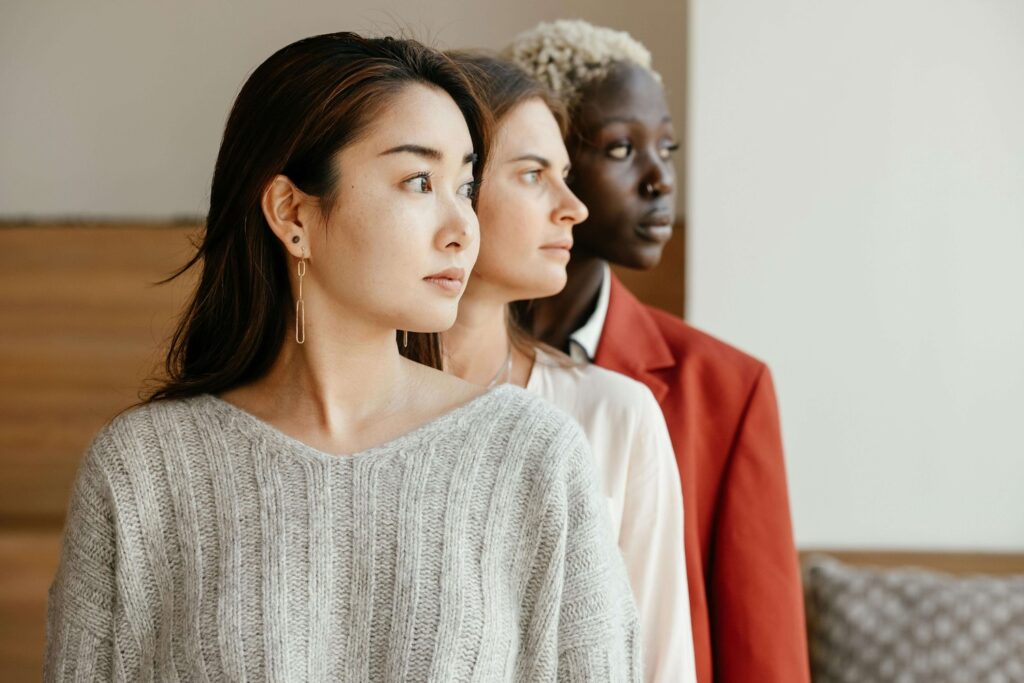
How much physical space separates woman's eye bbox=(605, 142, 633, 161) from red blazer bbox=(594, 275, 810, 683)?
0.22 m

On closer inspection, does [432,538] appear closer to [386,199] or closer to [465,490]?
[465,490]

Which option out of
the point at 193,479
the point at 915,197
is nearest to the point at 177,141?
the point at 915,197

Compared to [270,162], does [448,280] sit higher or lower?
lower

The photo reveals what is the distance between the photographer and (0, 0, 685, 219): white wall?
10.3 feet

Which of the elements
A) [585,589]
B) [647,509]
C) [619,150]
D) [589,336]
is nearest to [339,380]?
[585,589]

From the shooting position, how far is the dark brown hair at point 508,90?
5.27 ft

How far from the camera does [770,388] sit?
1.87 meters

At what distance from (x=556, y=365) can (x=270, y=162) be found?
0.52 meters

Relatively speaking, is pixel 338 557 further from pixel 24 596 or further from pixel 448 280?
pixel 24 596

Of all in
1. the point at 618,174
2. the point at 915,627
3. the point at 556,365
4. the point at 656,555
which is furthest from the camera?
the point at 915,627

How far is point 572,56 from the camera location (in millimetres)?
1902

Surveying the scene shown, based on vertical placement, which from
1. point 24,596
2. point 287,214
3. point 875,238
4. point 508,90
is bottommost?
point 24,596

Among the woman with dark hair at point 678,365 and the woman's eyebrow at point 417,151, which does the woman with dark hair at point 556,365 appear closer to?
the woman with dark hair at point 678,365

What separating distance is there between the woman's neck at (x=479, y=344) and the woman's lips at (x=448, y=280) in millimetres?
327
